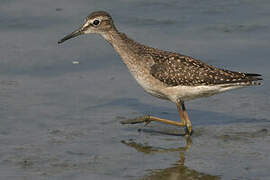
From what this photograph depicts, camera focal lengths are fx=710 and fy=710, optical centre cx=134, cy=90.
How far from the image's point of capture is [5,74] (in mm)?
14344

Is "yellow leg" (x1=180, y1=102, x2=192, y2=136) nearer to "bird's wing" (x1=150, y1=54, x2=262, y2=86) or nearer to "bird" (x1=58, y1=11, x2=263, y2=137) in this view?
"bird" (x1=58, y1=11, x2=263, y2=137)

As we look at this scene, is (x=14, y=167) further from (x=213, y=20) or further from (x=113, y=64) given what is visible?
(x=213, y=20)

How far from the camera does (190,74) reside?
12422mm

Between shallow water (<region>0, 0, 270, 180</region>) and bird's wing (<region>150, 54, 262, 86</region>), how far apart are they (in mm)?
687

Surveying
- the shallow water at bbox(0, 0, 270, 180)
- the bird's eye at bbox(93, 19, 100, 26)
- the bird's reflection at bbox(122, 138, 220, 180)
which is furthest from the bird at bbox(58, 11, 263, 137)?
the bird's reflection at bbox(122, 138, 220, 180)

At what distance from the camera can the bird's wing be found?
12297 millimetres

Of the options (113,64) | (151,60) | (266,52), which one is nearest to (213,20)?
(266,52)

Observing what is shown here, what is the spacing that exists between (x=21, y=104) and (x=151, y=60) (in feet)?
8.26

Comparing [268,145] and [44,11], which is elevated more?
[44,11]

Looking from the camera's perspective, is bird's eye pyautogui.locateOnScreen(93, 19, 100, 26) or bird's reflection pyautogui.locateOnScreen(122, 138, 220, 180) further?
bird's eye pyautogui.locateOnScreen(93, 19, 100, 26)

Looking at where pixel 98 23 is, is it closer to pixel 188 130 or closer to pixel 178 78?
pixel 178 78

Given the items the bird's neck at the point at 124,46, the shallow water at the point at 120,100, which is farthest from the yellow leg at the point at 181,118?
the bird's neck at the point at 124,46

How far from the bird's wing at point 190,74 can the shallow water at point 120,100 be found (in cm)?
69

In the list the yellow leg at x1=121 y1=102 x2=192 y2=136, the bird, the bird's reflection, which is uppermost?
the bird
